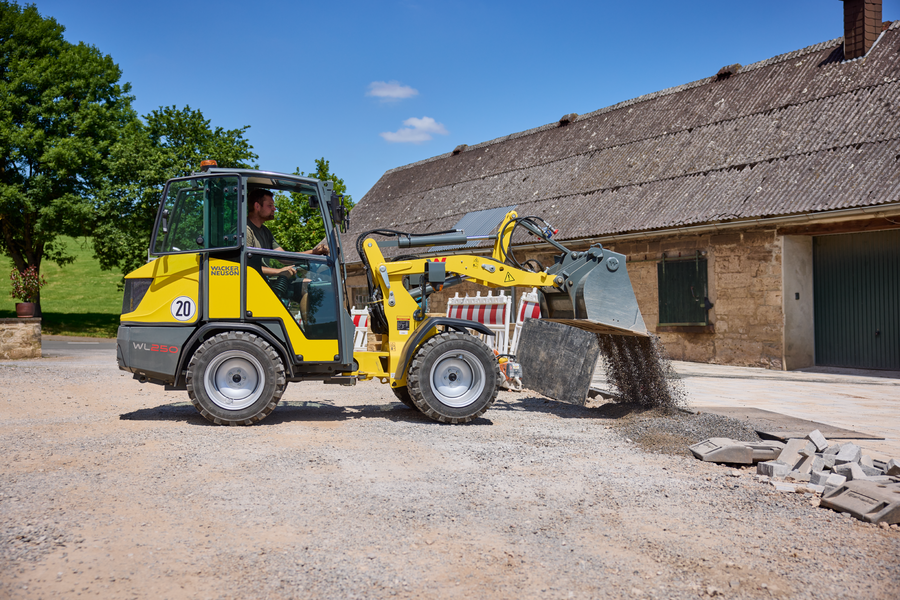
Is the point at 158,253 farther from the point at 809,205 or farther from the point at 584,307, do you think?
the point at 809,205

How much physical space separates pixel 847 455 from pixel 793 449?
1.49ft

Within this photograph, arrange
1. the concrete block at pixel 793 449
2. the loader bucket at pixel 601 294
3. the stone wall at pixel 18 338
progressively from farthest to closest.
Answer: the stone wall at pixel 18 338 → the loader bucket at pixel 601 294 → the concrete block at pixel 793 449

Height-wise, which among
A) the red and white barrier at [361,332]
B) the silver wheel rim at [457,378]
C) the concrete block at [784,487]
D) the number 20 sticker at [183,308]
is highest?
the number 20 sticker at [183,308]

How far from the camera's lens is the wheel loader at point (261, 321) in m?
7.04

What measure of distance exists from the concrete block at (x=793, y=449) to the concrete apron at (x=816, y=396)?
540 mm

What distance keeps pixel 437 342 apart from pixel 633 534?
377 cm

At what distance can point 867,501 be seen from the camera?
13.8 ft

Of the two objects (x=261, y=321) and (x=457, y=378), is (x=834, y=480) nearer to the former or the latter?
(x=457, y=378)

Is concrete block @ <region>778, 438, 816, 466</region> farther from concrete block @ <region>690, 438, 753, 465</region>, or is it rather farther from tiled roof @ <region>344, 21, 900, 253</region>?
tiled roof @ <region>344, 21, 900, 253</region>

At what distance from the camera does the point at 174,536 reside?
12.0 feet

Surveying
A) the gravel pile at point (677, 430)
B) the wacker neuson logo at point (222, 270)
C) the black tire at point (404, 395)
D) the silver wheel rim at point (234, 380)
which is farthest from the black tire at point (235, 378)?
the gravel pile at point (677, 430)

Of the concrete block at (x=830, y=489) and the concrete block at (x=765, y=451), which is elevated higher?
the concrete block at (x=765, y=451)

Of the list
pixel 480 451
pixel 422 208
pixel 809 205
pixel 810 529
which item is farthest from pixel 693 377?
pixel 422 208

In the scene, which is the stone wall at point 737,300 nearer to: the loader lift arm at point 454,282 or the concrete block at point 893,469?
the loader lift arm at point 454,282
